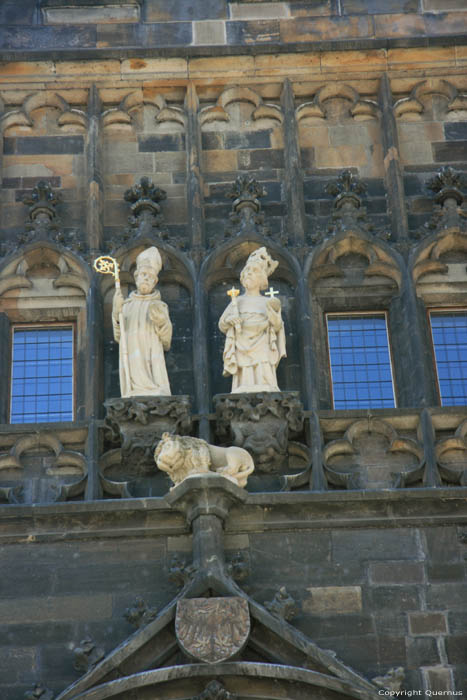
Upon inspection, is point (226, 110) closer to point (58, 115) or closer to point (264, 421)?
point (58, 115)

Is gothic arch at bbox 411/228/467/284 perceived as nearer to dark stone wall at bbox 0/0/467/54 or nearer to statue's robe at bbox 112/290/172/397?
dark stone wall at bbox 0/0/467/54

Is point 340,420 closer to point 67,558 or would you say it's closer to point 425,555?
point 425,555

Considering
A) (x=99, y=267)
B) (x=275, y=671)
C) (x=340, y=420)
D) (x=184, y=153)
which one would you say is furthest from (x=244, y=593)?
(x=184, y=153)

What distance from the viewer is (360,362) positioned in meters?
17.5

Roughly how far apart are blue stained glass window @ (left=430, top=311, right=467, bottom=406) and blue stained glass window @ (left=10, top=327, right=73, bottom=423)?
3171mm

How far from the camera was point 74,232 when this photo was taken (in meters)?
18.0

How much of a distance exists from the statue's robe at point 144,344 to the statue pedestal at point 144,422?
0.15 meters

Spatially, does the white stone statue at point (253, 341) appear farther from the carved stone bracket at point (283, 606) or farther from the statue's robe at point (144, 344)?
the carved stone bracket at point (283, 606)

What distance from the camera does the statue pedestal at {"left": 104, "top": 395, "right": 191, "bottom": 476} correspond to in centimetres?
1625

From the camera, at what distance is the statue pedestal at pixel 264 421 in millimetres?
16266

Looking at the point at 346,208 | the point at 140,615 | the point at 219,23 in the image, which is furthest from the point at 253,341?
the point at 219,23

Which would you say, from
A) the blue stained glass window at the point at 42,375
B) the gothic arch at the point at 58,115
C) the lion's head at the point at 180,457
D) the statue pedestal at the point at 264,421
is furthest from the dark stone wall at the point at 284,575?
the gothic arch at the point at 58,115

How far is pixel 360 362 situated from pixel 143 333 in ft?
6.60

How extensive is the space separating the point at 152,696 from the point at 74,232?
4.78 m
